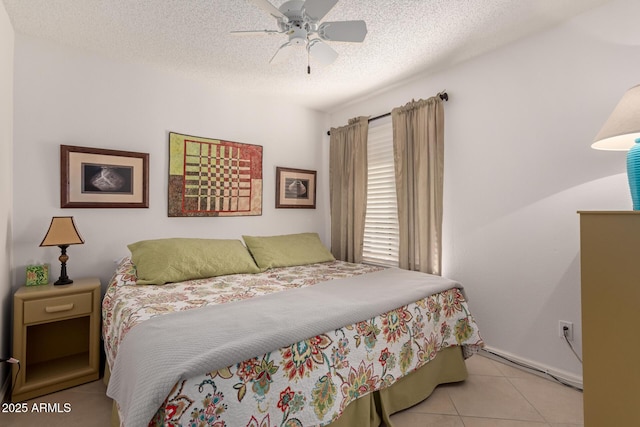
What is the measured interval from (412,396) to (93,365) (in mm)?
2117

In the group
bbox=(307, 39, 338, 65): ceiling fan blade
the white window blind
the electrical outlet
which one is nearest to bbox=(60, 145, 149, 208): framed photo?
bbox=(307, 39, 338, 65): ceiling fan blade

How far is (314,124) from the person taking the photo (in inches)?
150

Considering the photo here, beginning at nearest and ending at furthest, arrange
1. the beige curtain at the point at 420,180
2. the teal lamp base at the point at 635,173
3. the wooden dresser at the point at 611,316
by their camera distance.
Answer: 1. the wooden dresser at the point at 611,316
2. the teal lamp base at the point at 635,173
3. the beige curtain at the point at 420,180

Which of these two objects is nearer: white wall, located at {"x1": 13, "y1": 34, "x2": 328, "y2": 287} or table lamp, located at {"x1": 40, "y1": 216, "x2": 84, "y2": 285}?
table lamp, located at {"x1": 40, "y1": 216, "x2": 84, "y2": 285}

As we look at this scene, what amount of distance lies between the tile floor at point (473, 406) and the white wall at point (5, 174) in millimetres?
421

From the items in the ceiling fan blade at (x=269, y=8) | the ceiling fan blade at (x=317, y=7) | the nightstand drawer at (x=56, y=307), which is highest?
the ceiling fan blade at (x=317, y=7)

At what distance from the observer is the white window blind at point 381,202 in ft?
10.4

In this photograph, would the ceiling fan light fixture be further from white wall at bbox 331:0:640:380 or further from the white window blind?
the white window blind

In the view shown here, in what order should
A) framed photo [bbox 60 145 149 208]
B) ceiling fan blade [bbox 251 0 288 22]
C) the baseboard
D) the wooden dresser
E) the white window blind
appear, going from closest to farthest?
1. the wooden dresser
2. ceiling fan blade [bbox 251 0 288 22]
3. the baseboard
4. framed photo [bbox 60 145 149 208]
5. the white window blind

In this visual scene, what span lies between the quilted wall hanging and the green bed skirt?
1.50 metres

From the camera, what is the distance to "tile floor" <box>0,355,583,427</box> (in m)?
1.68

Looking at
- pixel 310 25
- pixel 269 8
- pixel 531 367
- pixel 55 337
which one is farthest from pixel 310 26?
pixel 55 337

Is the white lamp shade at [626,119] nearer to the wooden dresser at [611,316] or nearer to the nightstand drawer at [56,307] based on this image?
the wooden dresser at [611,316]

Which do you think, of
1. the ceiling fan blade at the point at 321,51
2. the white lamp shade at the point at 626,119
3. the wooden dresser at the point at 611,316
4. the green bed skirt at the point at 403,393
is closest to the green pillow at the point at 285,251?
the green bed skirt at the point at 403,393
